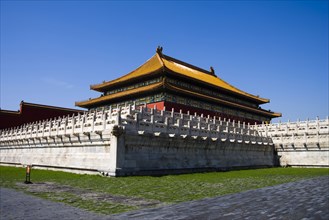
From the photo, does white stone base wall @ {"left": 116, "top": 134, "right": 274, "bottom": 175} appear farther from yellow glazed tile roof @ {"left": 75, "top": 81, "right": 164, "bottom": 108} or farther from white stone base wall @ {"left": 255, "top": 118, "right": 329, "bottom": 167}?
yellow glazed tile roof @ {"left": 75, "top": 81, "right": 164, "bottom": 108}

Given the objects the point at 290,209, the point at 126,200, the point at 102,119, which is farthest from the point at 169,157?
the point at 290,209

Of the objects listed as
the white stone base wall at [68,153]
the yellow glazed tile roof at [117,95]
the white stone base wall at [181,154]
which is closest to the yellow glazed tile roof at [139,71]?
the yellow glazed tile roof at [117,95]

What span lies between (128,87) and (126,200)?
27.4 metres

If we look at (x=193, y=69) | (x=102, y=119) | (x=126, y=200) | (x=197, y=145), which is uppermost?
(x=193, y=69)

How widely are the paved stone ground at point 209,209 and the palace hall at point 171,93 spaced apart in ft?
63.2

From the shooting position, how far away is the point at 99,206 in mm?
7680

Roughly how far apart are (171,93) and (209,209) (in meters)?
23.6

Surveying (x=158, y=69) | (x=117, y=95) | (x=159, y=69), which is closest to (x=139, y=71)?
(x=117, y=95)

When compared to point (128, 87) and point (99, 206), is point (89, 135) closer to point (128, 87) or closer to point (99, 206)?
point (99, 206)

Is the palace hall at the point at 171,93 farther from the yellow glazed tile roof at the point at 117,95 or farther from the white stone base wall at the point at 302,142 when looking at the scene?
the white stone base wall at the point at 302,142

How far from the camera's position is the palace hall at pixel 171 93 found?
30578 millimetres

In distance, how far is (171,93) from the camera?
1203 inches

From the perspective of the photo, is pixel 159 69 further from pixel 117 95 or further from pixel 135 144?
pixel 135 144

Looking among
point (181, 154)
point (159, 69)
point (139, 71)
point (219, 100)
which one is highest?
point (139, 71)
